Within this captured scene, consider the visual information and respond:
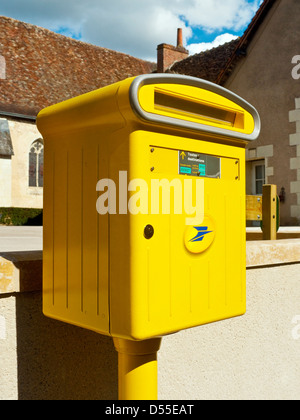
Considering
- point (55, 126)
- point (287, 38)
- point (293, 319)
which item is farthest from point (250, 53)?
point (55, 126)

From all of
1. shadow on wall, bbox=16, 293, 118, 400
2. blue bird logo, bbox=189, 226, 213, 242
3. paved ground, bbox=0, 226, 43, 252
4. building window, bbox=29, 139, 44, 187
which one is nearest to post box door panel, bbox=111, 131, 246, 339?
blue bird logo, bbox=189, 226, 213, 242

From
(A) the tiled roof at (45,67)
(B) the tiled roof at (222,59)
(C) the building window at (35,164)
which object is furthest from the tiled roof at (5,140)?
(B) the tiled roof at (222,59)

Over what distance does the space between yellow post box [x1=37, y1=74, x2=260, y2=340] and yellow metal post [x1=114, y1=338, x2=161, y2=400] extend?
0.54 feet

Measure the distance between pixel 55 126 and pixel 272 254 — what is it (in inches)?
68.7

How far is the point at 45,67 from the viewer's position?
1003 inches

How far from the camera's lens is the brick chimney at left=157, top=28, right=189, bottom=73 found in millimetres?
25281

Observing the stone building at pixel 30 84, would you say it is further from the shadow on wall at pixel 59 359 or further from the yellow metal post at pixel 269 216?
the shadow on wall at pixel 59 359

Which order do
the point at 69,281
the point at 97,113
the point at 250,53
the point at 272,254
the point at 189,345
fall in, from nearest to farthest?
1. the point at 97,113
2. the point at 69,281
3. the point at 189,345
4. the point at 272,254
5. the point at 250,53

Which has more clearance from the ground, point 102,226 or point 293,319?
point 102,226

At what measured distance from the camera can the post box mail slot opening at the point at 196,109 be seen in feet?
5.93

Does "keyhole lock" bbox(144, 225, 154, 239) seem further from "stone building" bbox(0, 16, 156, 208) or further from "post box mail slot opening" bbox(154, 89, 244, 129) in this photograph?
"stone building" bbox(0, 16, 156, 208)

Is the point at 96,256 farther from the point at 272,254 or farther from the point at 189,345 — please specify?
the point at 272,254

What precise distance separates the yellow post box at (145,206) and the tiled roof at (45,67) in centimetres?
2223

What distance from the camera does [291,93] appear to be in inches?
503
